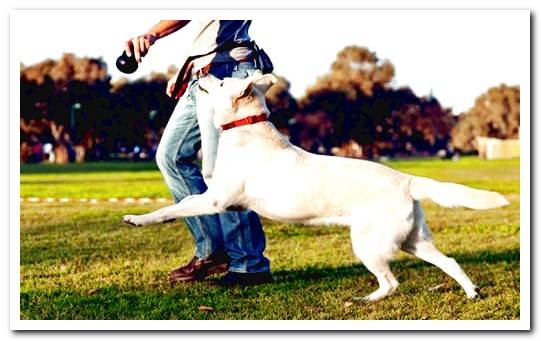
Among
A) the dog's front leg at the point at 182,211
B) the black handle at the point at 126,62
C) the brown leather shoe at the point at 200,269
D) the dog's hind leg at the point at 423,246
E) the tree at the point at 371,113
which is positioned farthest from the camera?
the tree at the point at 371,113

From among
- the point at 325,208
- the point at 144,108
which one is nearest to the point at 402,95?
the point at 144,108

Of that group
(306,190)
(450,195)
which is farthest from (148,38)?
(450,195)

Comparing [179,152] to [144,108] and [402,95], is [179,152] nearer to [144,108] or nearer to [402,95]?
[144,108]

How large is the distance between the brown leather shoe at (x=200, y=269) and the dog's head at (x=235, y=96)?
0.88 m

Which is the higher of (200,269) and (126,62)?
(126,62)

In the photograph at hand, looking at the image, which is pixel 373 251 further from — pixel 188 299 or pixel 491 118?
pixel 491 118

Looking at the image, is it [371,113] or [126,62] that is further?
[371,113]

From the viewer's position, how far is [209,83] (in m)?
3.20

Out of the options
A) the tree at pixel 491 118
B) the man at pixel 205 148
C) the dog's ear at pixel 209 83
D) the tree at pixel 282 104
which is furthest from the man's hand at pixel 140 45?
the tree at pixel 491 118

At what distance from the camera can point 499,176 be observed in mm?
5797

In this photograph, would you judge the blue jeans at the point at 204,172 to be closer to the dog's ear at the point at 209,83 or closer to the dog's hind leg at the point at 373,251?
the dog's ear at the point at 209,83

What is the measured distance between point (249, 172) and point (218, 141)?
0.42 meters

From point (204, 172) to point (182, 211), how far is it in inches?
21.2

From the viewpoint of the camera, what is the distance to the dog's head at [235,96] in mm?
3102
